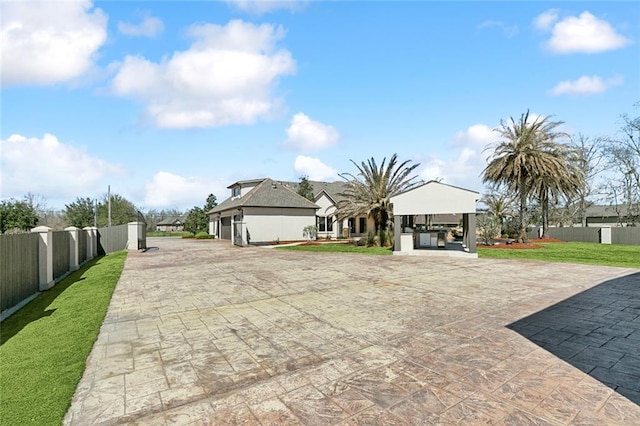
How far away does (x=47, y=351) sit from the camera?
14.6 ft

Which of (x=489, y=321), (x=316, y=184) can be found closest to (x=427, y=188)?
(x=489, y=321)

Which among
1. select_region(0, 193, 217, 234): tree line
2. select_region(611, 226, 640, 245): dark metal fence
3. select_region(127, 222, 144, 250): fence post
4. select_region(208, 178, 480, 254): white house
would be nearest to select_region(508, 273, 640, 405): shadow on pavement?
select_region(208, 178, 480, 254): white house

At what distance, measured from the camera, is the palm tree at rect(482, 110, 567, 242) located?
63.0ft

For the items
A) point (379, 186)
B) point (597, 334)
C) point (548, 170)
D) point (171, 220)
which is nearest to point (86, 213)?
point (171, 220)

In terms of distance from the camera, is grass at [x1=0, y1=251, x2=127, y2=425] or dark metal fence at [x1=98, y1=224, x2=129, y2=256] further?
dark metal fence at [x1=98, y1=224, x2=129, y2=256]

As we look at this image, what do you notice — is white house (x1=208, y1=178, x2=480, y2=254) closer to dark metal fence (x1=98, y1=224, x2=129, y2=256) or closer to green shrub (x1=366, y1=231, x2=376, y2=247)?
green shrub (x1=366, y1=231, x2=376, y2=247)

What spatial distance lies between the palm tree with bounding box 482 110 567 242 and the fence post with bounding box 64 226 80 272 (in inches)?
871

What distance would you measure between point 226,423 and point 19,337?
467 centimetres

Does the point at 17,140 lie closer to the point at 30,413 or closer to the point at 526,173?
the point at 30,413

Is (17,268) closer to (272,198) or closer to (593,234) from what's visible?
(272,198)

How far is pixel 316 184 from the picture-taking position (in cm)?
3581

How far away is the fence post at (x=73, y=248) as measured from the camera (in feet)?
40.8

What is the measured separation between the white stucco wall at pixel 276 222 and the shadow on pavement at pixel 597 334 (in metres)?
21.2

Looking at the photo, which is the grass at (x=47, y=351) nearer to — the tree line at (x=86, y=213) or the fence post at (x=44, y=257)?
the fence post at (x=44, y=257)
